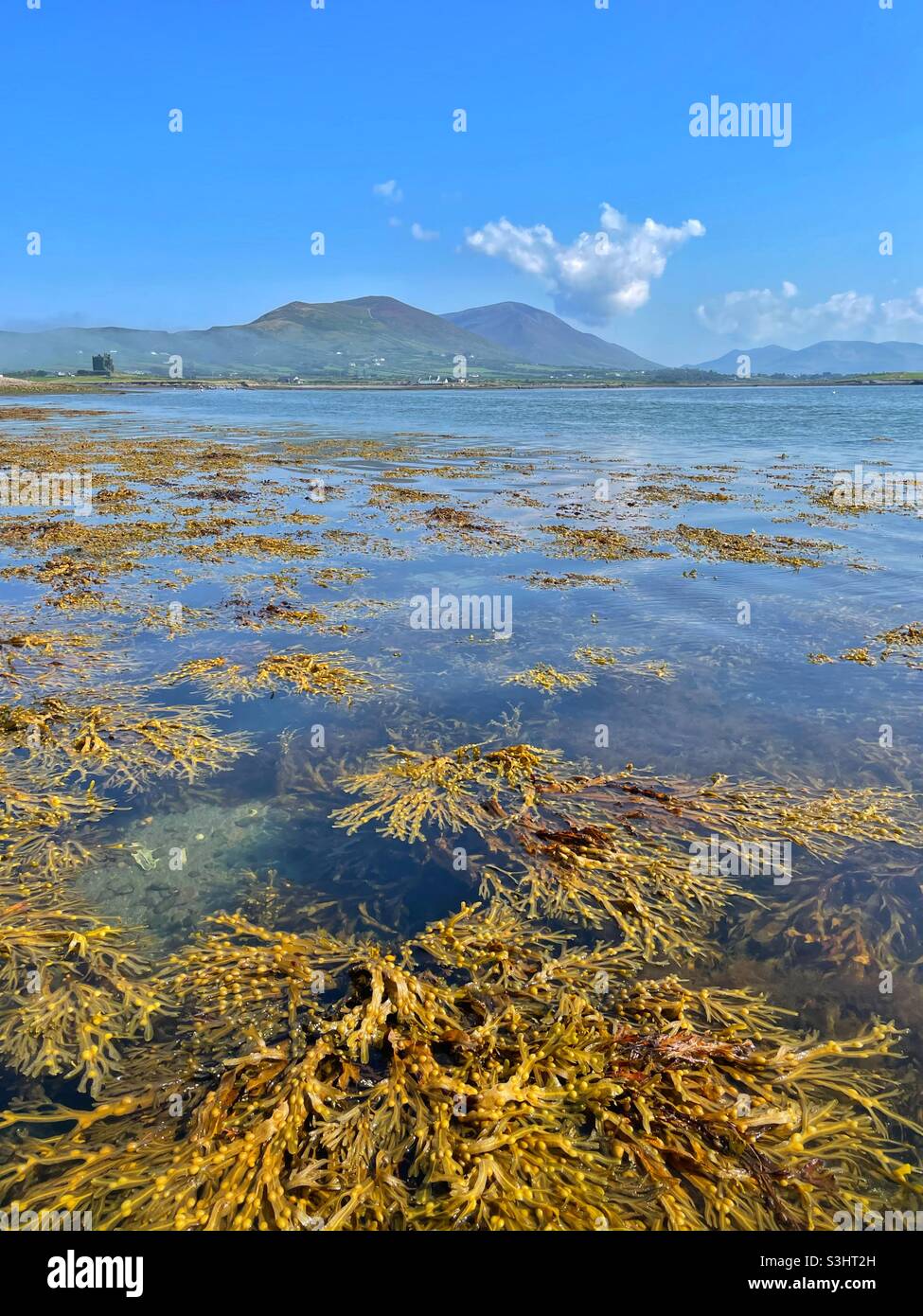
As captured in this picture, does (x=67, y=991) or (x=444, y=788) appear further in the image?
(x=444, y=788)

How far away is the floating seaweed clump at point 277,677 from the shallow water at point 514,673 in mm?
243

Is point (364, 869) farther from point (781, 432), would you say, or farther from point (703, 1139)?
point (781, 432)

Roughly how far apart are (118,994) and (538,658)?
703cm

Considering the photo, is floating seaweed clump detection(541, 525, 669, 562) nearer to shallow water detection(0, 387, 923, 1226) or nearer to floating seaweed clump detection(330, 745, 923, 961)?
shallow water detection(0, 387, 923, 1226)

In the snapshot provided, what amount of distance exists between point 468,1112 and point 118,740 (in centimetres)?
574

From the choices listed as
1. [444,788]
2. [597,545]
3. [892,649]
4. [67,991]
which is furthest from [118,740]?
Result: [597,545]

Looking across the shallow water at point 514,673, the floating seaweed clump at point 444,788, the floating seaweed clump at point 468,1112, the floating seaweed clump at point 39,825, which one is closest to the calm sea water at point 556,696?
the shallow water at point 514,673

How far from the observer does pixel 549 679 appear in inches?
369

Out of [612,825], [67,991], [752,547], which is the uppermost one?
[752,547]

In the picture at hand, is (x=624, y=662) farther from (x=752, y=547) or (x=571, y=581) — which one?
(x=752, y=547)

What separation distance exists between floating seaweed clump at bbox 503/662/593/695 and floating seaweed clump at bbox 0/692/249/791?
3.83 m

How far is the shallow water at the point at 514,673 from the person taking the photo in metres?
5.43

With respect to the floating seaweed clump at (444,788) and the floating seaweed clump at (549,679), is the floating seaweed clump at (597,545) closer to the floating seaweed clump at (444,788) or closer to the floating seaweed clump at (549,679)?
the floating seaweed clump at (549,679)
